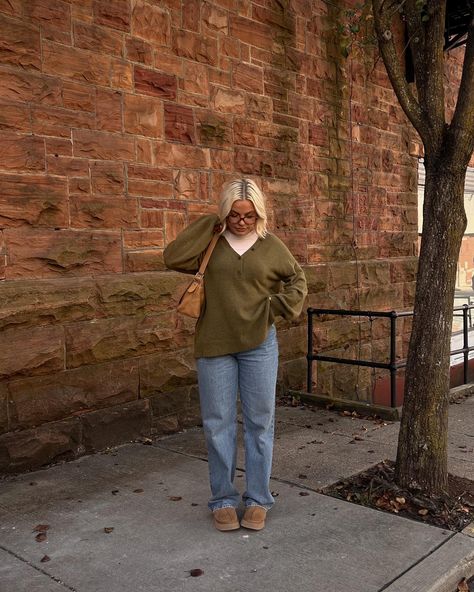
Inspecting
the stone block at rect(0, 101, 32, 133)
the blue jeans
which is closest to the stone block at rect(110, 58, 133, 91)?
the stone block at rect(0, 101, 32, 133)

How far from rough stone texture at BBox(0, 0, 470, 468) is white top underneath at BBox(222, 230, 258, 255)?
1.85m

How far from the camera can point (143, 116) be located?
568 centimetres

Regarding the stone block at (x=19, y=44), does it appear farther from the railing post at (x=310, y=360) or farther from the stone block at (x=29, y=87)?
the railing post at (x=310, y=360)

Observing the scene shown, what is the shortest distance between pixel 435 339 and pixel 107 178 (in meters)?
2.85

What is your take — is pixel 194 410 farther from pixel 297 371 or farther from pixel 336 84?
pixel 336 84

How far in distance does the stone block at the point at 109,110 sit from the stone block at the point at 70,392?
6.35 ft

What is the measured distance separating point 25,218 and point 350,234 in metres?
4.65

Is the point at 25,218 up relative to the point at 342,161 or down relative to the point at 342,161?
down

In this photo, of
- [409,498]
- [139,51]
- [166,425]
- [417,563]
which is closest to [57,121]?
[139,51]

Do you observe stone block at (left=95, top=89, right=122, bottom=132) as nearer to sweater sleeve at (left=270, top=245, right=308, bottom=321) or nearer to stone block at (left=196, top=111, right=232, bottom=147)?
stone block at (left=196, top=111, right=232, bottom=147)

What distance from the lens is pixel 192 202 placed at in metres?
6.15

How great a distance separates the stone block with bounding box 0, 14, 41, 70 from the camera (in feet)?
15.3

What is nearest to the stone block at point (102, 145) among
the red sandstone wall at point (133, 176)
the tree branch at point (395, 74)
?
the red sandstone wall at point (133, 176)

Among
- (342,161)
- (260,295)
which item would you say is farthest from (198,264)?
(342,161)
